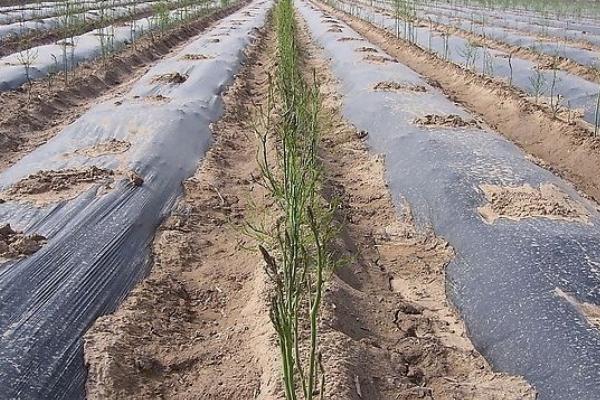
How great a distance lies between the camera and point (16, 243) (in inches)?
116

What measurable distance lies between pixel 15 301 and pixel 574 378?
2313 mm

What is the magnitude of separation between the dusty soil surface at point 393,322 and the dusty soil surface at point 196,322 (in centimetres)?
32

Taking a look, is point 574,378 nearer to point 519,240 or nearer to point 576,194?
point 519,240

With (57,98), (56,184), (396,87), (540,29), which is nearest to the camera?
(56,184)

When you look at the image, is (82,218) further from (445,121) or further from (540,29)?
(540,29)

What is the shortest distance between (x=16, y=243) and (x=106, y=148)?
174 cm

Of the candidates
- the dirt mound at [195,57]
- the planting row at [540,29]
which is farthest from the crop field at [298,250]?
the planting row at [540,29]

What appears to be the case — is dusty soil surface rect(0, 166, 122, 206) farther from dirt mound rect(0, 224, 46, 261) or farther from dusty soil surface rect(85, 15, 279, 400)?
dusty soil surface rect(85, 15, 279, 400)

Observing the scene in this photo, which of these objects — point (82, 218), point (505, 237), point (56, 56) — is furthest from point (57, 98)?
point (505, 237)

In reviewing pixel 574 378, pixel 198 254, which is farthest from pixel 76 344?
pixel 574 378

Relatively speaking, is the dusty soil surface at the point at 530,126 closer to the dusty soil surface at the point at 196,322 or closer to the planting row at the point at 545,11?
the dusty soil surface at the point at 196,322

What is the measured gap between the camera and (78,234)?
3.21m

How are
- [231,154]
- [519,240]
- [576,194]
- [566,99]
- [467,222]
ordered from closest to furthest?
[519,240]
[467,222]
[576,194]
[231,154]
[566,99]

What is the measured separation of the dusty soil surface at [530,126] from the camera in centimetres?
527
